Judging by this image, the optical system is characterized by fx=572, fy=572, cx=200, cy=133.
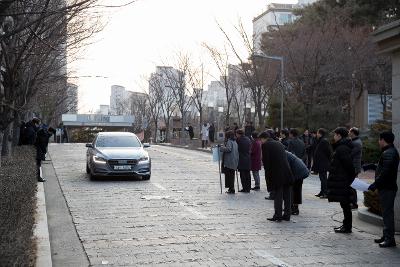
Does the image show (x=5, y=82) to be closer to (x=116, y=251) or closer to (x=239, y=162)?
(x=239, y=162)

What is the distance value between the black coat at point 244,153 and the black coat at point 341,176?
554 cm

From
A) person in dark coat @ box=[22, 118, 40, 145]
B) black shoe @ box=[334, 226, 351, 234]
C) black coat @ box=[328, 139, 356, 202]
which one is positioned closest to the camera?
black coat @ box=[328, 139, 356, 202]

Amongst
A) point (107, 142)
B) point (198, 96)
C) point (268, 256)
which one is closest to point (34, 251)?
point (268, 256)

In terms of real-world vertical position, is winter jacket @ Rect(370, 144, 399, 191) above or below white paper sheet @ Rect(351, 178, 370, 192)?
above

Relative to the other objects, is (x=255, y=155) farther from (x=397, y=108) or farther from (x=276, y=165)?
(x=397, y=108)

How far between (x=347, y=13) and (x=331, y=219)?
24.9m

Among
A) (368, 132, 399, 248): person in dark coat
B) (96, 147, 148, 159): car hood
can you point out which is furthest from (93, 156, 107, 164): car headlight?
(368, 132, 399, 248): person in dark coat

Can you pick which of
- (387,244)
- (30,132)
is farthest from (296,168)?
(30,132)

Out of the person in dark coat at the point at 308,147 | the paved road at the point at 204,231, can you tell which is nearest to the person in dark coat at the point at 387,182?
the paved road at the point at 204,231

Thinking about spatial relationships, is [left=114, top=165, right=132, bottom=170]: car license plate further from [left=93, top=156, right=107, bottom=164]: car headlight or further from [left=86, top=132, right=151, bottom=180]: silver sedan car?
[left=93, top=156, right=107, bottom=164]: car headlight

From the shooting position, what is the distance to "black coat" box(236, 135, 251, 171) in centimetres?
1498

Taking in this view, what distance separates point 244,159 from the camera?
15.1 metres

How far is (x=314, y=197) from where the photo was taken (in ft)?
47.9

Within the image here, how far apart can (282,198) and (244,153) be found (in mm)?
4408
